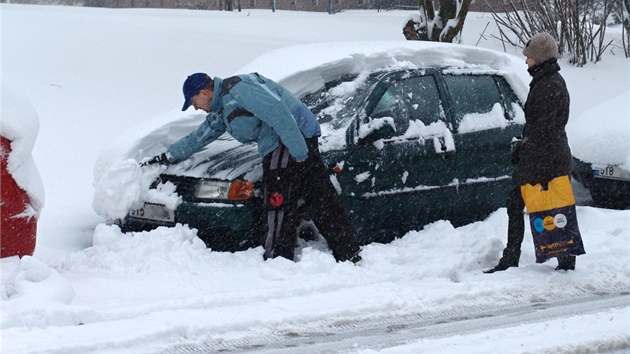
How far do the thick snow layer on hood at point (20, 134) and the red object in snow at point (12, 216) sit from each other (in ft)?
0.11

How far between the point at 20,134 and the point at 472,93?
388 cm

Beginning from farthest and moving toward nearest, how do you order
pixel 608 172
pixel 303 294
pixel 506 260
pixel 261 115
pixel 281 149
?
pixel 608 172
pixel 506 260
pixel 281 149
pixel 261 115
pixel 303 294

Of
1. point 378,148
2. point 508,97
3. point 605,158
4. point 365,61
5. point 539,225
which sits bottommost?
point 605,158

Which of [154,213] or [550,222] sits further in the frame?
[154,213]

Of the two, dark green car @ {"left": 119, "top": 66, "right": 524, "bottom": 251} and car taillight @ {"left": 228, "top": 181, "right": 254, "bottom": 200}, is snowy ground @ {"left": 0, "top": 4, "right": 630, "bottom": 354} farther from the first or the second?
car taillight @ {"left": 228, "top": 181, "right": 254, "bottom": 200}

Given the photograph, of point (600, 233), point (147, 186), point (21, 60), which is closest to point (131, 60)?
point (21, 60)

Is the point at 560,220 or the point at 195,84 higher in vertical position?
the point at 195,84

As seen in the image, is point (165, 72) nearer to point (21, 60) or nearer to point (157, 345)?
point (21, 60)

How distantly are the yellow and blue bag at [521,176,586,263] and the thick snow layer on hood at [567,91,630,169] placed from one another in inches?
97.0

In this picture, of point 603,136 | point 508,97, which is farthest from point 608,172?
point 508,97

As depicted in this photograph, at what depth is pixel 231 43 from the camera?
49.8 ft

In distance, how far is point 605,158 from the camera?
7930mm

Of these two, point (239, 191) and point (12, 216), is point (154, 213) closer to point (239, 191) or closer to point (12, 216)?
point (239, 191)

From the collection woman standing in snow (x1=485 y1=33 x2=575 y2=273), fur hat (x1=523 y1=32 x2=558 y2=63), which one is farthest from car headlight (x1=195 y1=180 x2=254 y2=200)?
fur hat (x1=523 y1=32 x2=558 y2=63)
